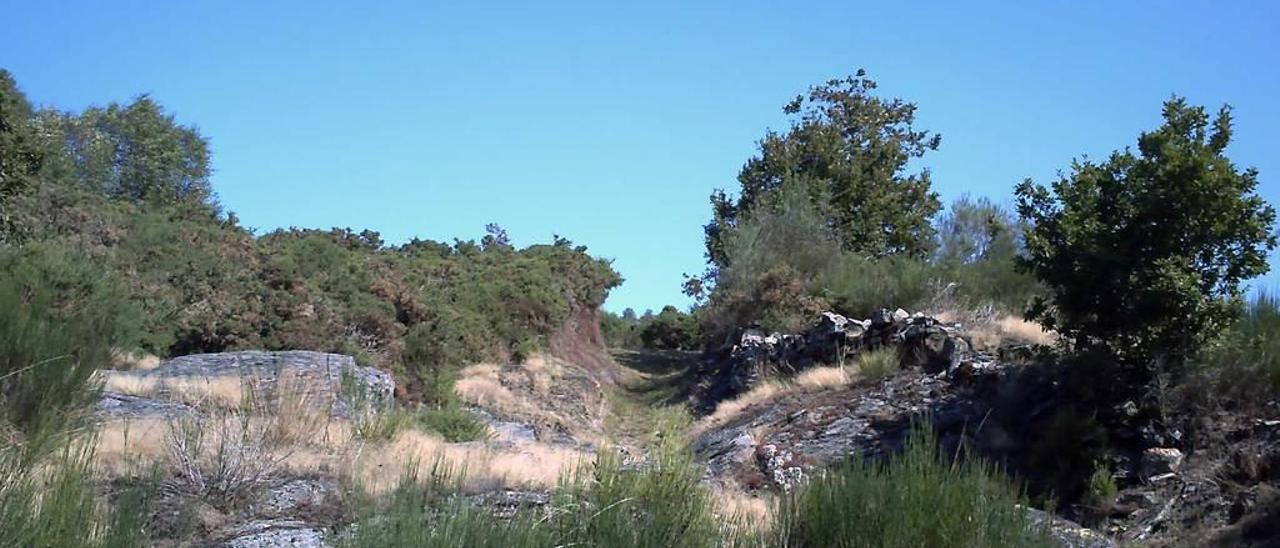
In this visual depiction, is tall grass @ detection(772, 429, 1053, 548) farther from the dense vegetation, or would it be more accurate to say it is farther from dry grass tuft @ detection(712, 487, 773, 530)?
the dense vegetation

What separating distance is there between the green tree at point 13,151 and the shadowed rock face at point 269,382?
1083 cm

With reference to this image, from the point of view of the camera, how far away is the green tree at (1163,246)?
1645 centimetres

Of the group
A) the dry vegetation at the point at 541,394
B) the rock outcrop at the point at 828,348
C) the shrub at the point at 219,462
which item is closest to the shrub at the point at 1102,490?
the rock outcrop at the point at 828,348

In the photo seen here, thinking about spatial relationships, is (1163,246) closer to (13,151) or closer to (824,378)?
(824,378)

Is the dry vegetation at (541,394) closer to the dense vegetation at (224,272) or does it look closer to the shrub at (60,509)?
the dense vegetation at (224,272)

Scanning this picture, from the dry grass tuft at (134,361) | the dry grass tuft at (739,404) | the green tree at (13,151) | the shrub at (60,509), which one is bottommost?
the shrub at (60,509)

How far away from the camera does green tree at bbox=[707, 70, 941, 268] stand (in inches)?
1783

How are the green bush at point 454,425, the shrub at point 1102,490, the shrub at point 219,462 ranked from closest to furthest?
the shrub at point 219,462, the shrub at point 1102,490, the green bush at point 454,425

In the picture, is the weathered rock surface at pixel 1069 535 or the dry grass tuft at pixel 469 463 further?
the dry grass tuft at pixel 469 463

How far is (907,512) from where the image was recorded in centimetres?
842

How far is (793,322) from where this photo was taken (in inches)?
1249

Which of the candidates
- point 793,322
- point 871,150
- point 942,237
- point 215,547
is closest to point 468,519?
point 215,547

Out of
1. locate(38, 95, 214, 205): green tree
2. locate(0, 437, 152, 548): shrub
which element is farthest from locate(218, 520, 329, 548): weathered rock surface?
locate(38, 95, 214, 205): green tree

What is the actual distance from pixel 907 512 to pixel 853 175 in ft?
127
